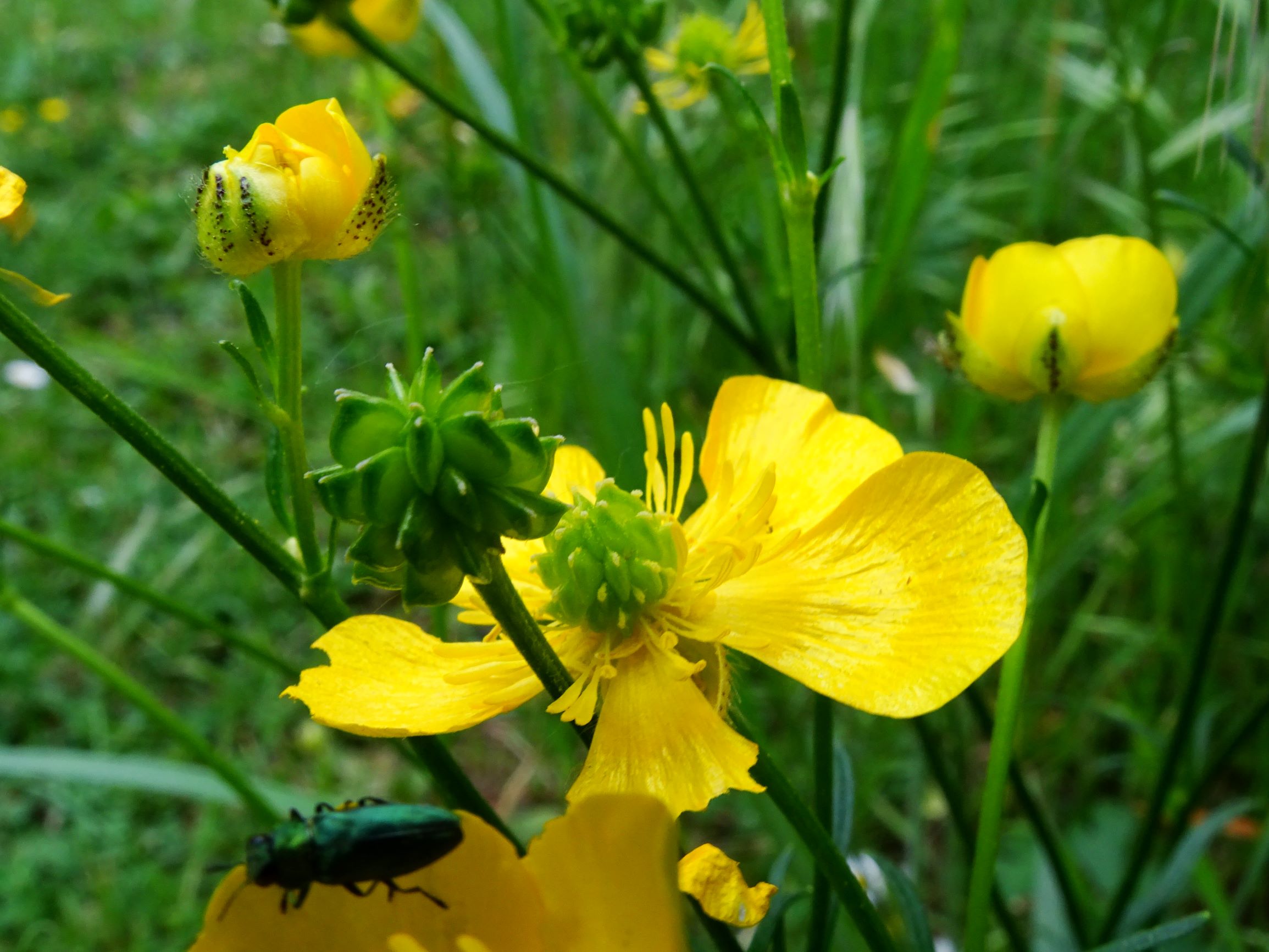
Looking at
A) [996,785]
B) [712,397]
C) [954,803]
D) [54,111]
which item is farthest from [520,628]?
[54,111]

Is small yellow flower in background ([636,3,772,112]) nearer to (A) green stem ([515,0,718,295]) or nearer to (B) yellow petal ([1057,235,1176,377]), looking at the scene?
(A) green stem ([515,0,718,295])

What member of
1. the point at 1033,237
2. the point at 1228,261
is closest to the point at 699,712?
the point at 1228,261

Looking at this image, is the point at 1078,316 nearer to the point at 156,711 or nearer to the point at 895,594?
the point at 895,594

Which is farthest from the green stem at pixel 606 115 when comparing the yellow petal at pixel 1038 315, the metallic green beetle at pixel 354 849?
the metallic green beetle at pixel 354 849

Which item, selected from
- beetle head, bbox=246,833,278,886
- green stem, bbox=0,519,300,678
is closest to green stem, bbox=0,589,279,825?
green stem, bbox=0,519,300,678

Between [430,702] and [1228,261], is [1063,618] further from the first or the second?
[430,702]

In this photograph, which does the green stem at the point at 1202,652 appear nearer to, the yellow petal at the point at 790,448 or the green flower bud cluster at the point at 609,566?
the yellow petal at the point at 790,448

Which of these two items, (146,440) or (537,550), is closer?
(146,440)
